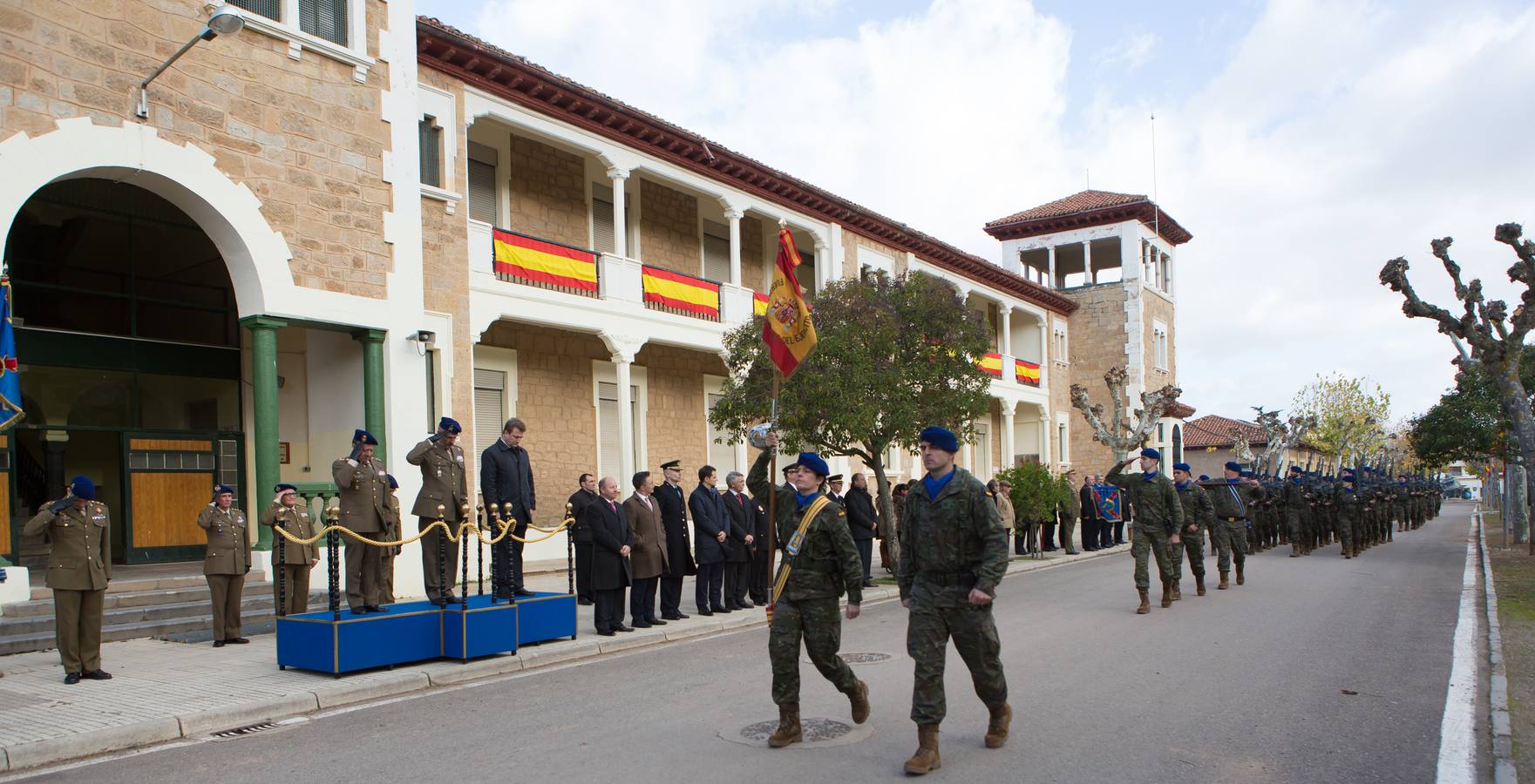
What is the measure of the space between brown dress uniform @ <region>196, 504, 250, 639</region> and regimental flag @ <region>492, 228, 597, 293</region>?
312 inches

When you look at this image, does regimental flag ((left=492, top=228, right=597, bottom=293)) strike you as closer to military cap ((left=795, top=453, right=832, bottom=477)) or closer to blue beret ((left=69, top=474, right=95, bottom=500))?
blue beret ((left=69, top=474, right=95, bottom=500))

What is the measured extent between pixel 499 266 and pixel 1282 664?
13.4 m

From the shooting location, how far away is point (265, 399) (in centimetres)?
1375

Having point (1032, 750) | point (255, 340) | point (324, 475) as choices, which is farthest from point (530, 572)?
point (1032, 750)

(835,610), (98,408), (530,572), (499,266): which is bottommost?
(530,572)

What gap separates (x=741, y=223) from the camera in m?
26.6

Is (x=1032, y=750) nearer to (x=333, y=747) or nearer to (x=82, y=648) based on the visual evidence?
(x=333, y=747)

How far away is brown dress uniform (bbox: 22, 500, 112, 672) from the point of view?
359 inches

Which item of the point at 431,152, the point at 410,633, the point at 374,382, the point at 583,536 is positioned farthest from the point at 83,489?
the point at 431,152

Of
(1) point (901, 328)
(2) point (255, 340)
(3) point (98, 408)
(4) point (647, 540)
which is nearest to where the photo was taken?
(4) point (647, 540)

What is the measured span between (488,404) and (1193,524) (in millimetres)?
12069

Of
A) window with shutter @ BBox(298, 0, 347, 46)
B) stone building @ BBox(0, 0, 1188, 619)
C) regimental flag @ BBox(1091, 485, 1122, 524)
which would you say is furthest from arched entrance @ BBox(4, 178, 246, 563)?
regimental flag @ BBox(1091, 485, 1122, 524)

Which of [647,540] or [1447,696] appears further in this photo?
[647,540]

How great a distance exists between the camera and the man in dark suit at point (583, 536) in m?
13.1
